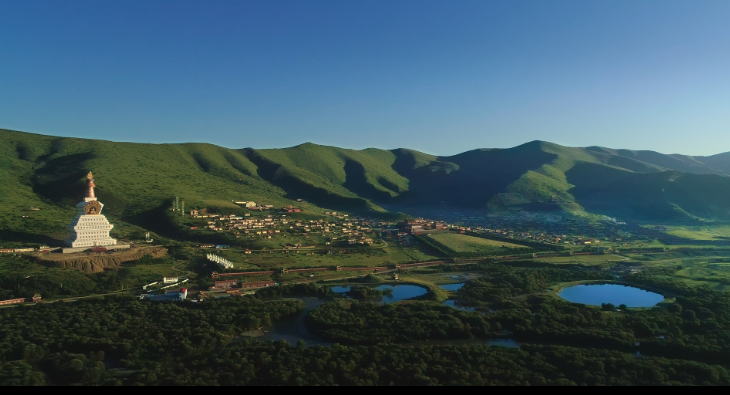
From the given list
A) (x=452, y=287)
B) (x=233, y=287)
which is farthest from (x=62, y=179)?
(x=452, y=287)

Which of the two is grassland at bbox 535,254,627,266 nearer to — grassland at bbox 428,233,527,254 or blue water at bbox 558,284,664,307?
grassland at bbox 428,233,527,254

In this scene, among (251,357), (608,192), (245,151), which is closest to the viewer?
(251,357)

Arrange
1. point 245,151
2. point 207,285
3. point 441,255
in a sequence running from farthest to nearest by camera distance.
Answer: point 245,151 < point 441,255 < point 207,285

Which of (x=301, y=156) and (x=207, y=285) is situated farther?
(x=301, y=156)

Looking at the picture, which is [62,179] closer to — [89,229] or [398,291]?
[89,229]

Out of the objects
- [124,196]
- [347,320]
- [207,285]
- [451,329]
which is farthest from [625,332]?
[124,196]

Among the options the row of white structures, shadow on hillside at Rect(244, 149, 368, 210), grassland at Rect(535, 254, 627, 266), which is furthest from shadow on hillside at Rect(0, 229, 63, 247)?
shadow on hillside at Rect(244, 149, 368, 210)

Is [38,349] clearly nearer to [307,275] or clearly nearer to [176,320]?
[176,320]
